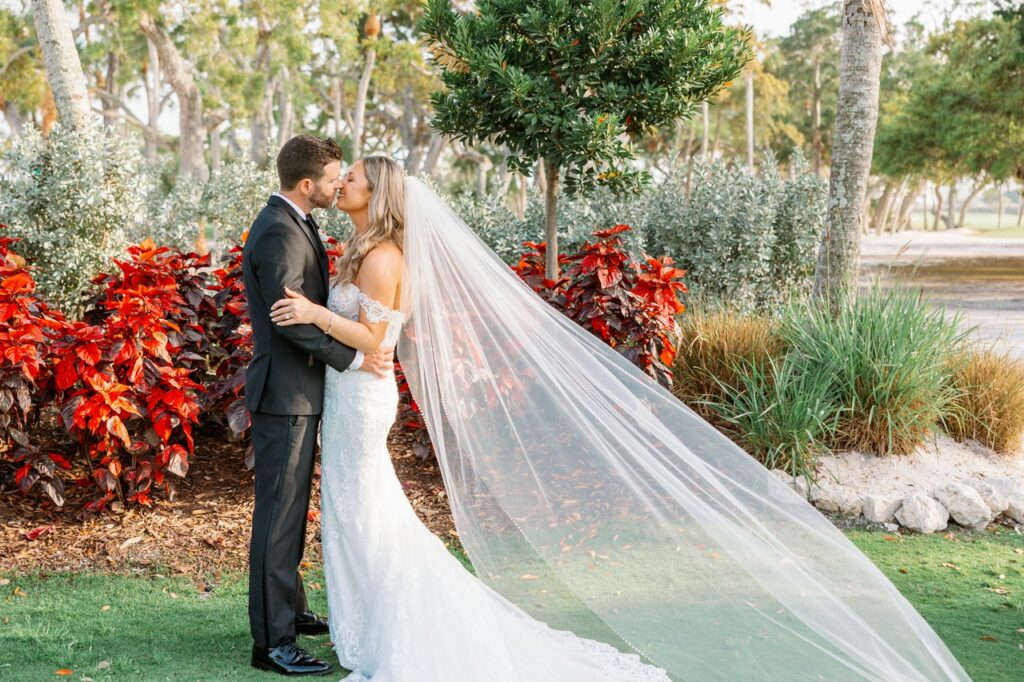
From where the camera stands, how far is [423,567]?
3.75m

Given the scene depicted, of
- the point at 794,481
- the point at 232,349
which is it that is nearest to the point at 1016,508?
the point at 794,481

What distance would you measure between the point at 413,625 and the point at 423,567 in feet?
0.78

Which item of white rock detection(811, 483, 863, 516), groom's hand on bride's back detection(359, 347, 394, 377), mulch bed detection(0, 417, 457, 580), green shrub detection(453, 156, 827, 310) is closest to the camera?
groom's hand on bride's back detection(359, 347, 394, 377)

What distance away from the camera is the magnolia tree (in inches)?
253

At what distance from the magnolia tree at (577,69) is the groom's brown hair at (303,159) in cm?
290

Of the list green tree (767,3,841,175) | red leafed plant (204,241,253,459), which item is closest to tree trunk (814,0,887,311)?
red leafed plant (204,241,253,459)

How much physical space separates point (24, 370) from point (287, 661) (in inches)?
91.3

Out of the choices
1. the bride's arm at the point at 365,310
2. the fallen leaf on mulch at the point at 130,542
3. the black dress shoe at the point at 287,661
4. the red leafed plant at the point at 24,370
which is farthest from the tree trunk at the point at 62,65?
the black dress shoe at the point at 287,661

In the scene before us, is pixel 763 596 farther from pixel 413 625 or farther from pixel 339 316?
pixel 339 316

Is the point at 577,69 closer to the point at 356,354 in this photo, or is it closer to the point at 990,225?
the point at 356,354

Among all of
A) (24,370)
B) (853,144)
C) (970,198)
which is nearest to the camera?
(24,370)

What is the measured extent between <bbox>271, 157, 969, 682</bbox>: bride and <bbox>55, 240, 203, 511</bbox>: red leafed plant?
1653mm

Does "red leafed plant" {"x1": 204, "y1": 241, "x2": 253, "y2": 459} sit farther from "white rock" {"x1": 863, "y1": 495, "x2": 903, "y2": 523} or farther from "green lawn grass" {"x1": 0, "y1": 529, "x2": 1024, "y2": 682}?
"white rock" {"x1": 863, "y1": 495, "x2": 903, "y2": 523}

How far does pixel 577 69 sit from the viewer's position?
6648mm
